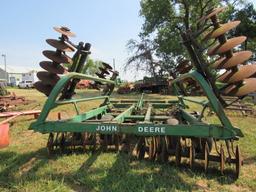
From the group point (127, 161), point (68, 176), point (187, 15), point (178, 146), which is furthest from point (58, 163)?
point (187, 15)

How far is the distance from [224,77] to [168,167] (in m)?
1.51

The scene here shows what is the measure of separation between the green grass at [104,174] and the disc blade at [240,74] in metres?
1.30

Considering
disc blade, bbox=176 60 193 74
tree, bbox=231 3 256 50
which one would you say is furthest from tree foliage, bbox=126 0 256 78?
disc blade, bbox=176 60 193 74

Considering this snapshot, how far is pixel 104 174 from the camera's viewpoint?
4320 mm

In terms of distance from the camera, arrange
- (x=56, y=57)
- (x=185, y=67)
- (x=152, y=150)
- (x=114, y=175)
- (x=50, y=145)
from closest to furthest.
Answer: (x=114, y=175), (x=152, y=150), (x=56, y=57), (x=50, y=145), (x=185, y=67)

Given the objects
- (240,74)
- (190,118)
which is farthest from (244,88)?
(190,118)

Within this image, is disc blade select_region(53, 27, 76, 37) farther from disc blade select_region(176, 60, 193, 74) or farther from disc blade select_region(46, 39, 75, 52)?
disc blade select_region(176, 60, 193, 74)

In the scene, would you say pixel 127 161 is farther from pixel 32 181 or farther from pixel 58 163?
pixel 32 181

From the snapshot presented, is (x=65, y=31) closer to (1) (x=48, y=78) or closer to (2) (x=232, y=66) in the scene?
(1) (x=48, y=78)

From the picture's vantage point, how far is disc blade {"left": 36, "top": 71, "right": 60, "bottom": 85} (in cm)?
509

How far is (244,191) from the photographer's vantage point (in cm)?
387

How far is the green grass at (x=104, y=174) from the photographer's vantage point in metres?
3.90

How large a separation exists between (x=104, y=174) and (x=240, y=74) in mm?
2144

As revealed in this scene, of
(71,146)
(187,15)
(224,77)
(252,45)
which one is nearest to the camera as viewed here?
(224,77)
